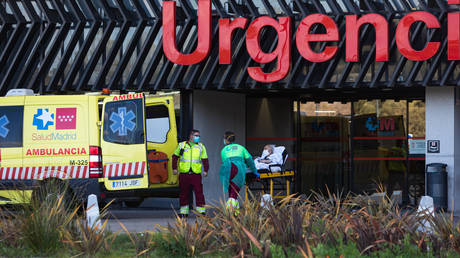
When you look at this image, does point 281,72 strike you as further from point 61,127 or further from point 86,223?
point 86,223

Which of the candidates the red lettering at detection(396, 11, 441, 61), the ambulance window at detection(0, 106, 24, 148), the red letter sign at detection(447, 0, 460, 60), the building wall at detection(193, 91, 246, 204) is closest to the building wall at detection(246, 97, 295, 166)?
the building wall at detection(193, 91, 246, 204)

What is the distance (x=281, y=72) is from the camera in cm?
1812

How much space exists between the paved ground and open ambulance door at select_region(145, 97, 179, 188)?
899 millimetres

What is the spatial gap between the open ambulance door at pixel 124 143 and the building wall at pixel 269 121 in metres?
7.28

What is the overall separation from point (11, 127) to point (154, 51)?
5188 millimetres

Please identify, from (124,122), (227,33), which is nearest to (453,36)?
(227,33)

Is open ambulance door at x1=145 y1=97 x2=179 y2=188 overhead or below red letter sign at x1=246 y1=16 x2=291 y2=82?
below

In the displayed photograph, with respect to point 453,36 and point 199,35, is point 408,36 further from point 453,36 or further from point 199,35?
point 199,35

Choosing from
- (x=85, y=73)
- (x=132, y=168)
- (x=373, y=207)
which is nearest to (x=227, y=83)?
(x=85, y=73)

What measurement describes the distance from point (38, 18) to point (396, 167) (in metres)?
9.84

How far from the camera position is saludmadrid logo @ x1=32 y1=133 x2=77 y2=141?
1491 centimetres

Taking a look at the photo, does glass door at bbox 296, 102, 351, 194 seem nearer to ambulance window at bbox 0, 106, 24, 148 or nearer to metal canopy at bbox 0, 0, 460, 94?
metal canopy at bbox 0, 0, 460, 94

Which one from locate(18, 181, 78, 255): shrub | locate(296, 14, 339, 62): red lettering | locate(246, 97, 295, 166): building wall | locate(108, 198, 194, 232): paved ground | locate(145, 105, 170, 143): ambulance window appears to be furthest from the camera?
locate(246, 97, 295, 166): building wall

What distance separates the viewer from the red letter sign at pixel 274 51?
59.5 feet
